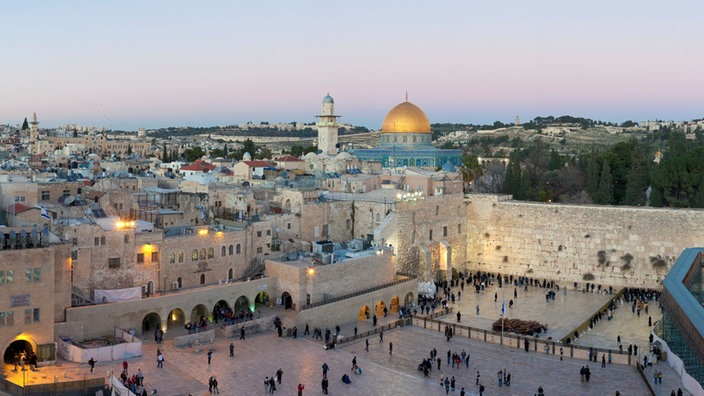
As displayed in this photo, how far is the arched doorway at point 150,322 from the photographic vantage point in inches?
865

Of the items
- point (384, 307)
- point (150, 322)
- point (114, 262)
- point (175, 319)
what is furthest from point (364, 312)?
point (114, 262)

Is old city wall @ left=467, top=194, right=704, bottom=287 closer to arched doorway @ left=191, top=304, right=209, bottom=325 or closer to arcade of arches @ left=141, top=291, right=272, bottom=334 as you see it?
arcade of arches @ left=141, top=291, right=272, bottom=334

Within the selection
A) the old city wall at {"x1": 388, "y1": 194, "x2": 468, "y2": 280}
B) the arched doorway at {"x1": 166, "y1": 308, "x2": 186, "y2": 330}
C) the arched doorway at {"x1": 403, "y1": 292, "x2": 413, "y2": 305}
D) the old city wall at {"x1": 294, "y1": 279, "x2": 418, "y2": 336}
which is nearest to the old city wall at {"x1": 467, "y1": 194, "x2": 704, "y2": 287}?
the old city wall at {"x1": 388, "y1": 194, "x2": 468, "y2": 280}

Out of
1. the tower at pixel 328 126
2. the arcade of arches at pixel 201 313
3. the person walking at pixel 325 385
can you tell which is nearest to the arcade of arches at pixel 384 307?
the arcade of arches at pixel 201 313

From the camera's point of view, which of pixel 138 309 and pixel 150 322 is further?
pixel 150 322

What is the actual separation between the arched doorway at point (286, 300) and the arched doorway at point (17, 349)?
27.8ft

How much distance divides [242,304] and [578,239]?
16704mm

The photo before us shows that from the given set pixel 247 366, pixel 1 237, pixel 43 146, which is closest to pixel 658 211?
pixel 247 366

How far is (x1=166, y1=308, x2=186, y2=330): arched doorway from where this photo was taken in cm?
2241

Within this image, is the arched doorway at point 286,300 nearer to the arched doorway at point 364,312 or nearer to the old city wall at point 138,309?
the old city wall at point 138,309

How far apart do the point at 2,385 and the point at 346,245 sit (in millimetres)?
14901

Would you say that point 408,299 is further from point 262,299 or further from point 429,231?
point 262,299

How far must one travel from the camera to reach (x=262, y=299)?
82.3 feet

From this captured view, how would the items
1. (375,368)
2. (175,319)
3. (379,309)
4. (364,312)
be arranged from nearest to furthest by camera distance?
1. (375,368)
2. (175,319)
3. (364,312)
4. (379,309)
